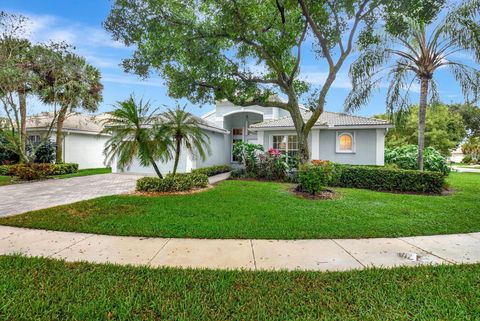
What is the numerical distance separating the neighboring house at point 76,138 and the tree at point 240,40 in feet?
35.9

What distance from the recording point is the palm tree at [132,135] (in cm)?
923

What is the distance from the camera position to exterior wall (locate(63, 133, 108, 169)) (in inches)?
768

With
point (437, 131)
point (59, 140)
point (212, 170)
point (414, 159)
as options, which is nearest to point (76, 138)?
point (59, 140)

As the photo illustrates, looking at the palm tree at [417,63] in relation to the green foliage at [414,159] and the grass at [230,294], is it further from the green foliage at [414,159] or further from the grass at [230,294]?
the grass at [230,294]

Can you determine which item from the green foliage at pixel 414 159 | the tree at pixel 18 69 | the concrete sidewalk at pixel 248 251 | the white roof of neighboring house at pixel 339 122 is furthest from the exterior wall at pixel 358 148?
the tree at pixel 18 69

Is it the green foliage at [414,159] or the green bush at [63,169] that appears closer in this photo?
the green foliage at [414,159]

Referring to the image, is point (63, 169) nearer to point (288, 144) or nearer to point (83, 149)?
point (83, 149)

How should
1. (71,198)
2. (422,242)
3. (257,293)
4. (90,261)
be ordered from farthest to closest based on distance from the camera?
(71,198) < (422,242) < (90,261) < (257,293)

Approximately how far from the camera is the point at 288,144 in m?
16.5

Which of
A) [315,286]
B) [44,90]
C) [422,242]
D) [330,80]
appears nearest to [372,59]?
[330,80]

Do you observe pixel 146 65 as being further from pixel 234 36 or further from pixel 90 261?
pixel 90 261

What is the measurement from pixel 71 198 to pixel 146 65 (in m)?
6.26

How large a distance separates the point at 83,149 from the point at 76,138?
1.08m

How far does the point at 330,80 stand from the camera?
10.6 metres
